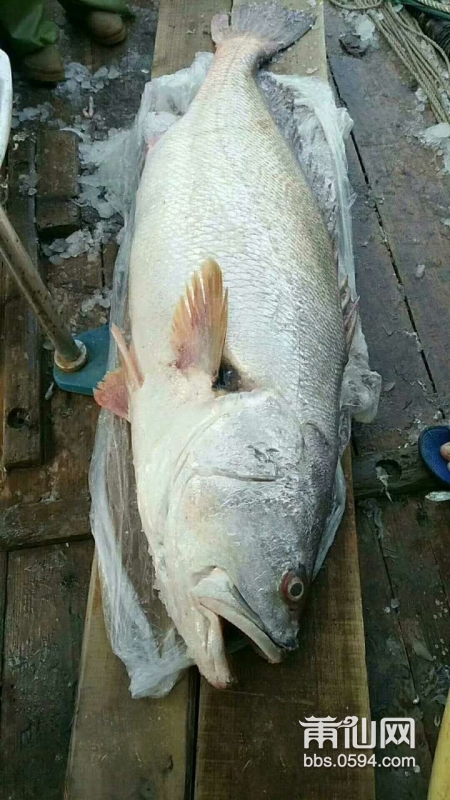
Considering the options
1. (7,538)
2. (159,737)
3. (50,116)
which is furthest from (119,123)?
(159,737)

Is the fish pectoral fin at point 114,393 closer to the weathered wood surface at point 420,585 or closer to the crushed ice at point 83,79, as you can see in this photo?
the weathered wood surface at point 420,585

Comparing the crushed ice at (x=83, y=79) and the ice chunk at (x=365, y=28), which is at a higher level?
the ice chunk at (x=365, y=28)

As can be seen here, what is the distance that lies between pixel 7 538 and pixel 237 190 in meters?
1.45

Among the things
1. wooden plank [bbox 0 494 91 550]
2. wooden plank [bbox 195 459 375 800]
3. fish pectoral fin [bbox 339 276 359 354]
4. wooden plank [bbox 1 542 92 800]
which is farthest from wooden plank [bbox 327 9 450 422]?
wooden plank [bbox 1 542 92 800]

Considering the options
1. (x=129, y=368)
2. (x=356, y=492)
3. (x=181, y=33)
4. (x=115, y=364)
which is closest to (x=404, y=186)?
(x=181, y=33)

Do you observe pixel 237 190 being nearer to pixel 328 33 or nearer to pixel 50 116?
pixel 50 116

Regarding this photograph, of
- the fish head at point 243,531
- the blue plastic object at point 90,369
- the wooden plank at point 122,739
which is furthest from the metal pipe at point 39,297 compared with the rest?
the wooden plank at point 122,739

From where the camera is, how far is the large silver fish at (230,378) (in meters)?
1.43

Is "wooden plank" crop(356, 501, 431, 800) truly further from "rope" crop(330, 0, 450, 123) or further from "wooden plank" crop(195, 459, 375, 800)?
"rope" crop(330, 0, 450, 123)

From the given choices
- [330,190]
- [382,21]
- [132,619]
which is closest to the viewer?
[132,619]

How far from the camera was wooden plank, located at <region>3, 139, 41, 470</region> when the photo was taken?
218 cm

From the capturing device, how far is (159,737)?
5.20 feet

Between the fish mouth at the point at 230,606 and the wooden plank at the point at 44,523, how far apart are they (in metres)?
0.80

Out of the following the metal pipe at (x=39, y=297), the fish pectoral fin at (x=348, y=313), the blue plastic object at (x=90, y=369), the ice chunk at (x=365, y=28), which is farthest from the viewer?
the ice chunk at (x=365, y=28)
